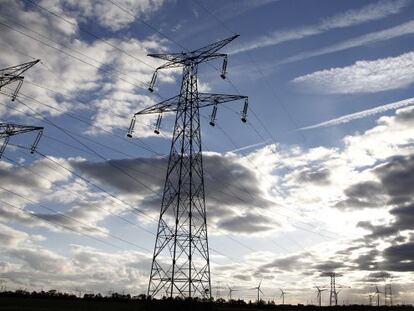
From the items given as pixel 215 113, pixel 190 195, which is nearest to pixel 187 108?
pixel 215 113

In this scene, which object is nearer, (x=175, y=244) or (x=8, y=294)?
(x=175, y=244)

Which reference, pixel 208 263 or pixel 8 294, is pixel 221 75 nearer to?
pixel 208 263

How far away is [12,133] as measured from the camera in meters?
42.9

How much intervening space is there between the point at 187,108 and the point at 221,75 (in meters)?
5.24

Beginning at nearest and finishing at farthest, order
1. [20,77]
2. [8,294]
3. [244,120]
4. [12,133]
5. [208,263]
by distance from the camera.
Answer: [20,77]
[12,133]
[208,263]
[244,120]
[8,294]

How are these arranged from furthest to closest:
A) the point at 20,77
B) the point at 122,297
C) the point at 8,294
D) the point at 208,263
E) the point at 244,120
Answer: the point at 122,297
the point at 8,294
the point at 244,120
the point at 208,263
the point at 20,77

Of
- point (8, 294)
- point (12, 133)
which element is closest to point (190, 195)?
point (12, 133)

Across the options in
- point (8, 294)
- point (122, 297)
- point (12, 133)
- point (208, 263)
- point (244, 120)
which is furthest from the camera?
point (122, 297)

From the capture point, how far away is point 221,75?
4972 centimetres

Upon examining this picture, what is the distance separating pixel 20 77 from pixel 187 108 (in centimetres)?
1790

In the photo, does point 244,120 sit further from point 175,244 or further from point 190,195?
point 175,244

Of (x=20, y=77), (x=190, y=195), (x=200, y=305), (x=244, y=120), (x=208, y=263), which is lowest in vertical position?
(x=200, y=305)

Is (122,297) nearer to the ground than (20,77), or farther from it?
nearer to the ground

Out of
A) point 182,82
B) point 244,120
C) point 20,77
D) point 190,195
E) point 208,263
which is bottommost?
point 208,263
